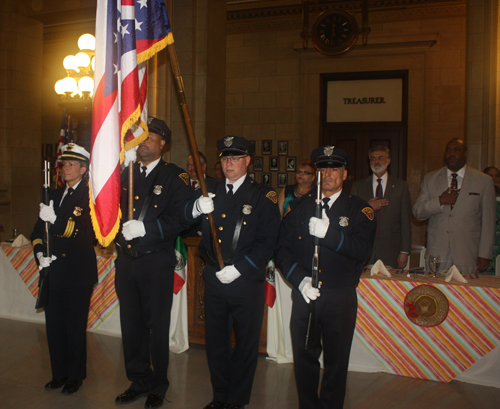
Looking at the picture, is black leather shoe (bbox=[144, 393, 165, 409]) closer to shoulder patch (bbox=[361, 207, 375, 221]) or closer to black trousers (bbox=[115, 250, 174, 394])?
black trousers (bbox=[115, 250, 174, 394])

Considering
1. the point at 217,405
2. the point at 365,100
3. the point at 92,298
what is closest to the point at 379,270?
the point at 217,405

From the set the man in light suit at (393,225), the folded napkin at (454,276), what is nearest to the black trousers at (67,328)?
the man in light suit at (393,225)

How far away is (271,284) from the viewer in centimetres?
371

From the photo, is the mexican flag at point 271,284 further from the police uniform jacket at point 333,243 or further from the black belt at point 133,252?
the black belt at point 133,252

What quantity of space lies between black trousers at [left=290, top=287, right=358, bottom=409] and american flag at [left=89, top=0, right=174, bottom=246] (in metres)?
1.23

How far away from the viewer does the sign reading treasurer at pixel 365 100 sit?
855 cm

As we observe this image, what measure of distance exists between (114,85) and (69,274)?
57.8 inches

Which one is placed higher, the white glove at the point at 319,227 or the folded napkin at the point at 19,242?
the white glove at the point at 319,227

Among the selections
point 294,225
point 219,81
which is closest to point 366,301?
point 294,225

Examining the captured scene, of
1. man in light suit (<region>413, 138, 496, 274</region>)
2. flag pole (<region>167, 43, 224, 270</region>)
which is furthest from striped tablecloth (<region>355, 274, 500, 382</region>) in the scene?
flag pole (<region>167, 43, 224, 270</region>)

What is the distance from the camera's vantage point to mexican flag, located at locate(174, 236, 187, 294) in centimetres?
394

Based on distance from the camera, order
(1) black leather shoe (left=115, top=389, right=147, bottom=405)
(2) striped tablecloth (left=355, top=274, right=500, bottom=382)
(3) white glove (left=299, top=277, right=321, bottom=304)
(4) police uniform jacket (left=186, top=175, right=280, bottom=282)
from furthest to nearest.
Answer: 1. (2) striped tablecloth (left=355, top=274, right=500, bottom=382)
2. (1) black leather shoe (left=115, top=389, right=147, bottom=405)
3. (4) police uniform jacket (left=186, top=175, right=280, bottom=282)
4. (3) white glove (left=299, top=277, right=321, bottom=304)

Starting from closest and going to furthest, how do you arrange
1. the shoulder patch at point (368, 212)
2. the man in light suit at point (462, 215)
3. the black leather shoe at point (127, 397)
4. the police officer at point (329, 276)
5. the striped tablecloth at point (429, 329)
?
the police officer at point (329, 276) → the shoulder patch at point (368, 212) → the black leather shoe at point (127, 397) → the striped tablecloth at point (429, 329) → the man in light suit at point (462, 215)

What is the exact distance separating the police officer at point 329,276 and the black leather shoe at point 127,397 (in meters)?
1.17
